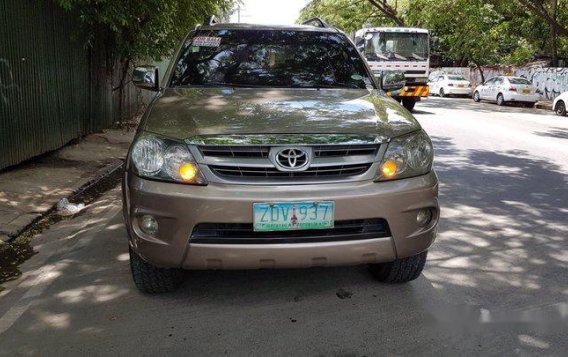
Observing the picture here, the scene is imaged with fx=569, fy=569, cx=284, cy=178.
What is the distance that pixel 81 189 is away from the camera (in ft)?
22.0

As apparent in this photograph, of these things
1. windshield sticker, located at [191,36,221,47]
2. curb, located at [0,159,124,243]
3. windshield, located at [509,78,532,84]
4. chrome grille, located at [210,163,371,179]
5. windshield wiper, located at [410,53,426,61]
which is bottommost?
curb, located at [0,159,124,243]

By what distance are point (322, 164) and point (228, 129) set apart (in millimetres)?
570

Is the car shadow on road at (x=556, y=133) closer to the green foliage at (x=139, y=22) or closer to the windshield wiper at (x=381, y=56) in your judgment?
the windshield wiper at (x=381, y=56)

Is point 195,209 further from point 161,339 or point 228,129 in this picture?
point 161,339

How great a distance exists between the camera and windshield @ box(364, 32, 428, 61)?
1858 centimetres

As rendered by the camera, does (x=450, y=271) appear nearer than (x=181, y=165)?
No

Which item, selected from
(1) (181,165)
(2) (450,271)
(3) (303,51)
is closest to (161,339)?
(1) (181,165)

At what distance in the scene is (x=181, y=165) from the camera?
3.17 meters

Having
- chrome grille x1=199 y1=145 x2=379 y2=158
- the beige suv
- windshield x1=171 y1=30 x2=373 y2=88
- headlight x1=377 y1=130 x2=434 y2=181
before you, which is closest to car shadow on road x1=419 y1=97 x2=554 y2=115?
windshield x1=171 y1=30 x2=373 y2=88

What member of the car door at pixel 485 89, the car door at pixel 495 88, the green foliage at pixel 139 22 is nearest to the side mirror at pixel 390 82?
the green foliage at pixel 139 22

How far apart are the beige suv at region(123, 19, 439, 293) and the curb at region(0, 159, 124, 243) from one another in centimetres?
194

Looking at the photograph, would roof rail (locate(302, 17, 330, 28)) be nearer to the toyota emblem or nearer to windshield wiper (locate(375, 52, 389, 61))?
the toyota emblem

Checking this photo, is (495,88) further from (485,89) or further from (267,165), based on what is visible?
(267,165)

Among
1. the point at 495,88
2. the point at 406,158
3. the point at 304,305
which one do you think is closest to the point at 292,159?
the point at 406,158
